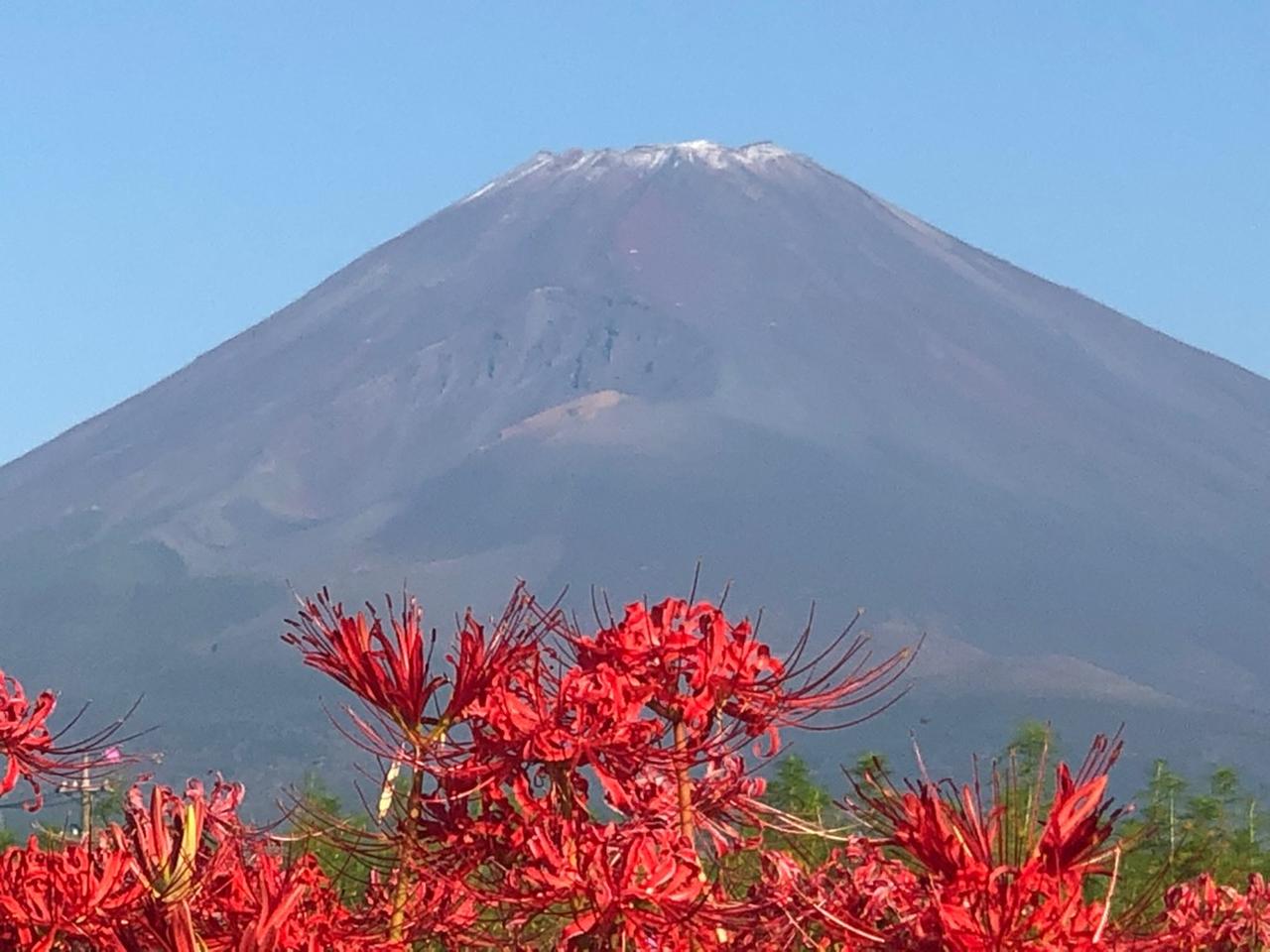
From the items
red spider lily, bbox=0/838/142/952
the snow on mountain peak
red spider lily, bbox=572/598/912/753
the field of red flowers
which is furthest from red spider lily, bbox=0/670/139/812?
the snow on mountain peak

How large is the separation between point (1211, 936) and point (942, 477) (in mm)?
151409

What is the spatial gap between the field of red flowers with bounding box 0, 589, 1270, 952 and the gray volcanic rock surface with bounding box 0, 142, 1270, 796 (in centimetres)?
10841

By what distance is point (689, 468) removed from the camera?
6220 inches

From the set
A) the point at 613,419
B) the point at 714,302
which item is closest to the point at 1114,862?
the point at 613,419

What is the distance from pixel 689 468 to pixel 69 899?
154 metres

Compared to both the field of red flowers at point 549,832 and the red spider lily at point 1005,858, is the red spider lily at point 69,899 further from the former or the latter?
the red spider lily at point 1005,858

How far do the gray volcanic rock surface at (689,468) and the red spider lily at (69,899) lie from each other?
108 meters

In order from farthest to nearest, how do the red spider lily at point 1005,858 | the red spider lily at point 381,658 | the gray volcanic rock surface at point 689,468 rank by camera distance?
the gray volcanic rock surface at point 689,468 < the red spider lily at point 381,658 < the red spider lily at point 1005,858

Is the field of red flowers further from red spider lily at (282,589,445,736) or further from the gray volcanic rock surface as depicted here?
the gray volcanic rock surface

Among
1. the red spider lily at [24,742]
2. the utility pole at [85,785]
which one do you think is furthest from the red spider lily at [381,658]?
the red spider lily at [24,742]

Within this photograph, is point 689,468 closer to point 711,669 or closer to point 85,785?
point 85,785

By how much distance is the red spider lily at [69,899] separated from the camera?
3584 mm

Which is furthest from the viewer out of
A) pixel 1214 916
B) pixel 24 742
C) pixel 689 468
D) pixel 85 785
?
pixel 689 468

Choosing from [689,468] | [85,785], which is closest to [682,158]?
[689,468]
